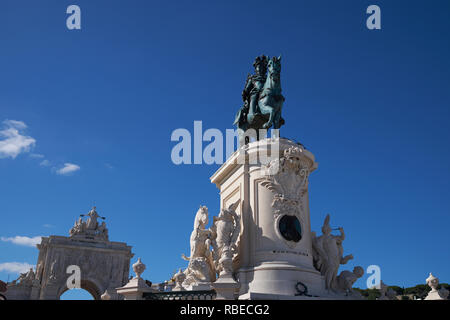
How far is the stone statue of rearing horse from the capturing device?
1806cm

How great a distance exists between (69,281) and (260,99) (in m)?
43.2

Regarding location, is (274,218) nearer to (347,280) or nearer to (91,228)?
(347,280)

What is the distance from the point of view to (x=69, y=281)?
52156 mm

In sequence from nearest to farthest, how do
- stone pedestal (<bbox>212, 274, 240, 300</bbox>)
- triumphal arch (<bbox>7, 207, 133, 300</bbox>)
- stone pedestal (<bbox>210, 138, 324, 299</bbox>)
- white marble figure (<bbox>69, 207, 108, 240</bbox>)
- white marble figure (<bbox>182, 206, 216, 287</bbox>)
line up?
stone pedestal (<bbox>212, 274, 240, 300</bbox>)
stone pedestal (<bbox>210, 138, 324, 299</bbox>)
white marble figure (<bbox>182, 206, 216, 287</bbox>)
triumphal arch (<bbox>7, 207, 133, 300</bbox>)
white marble figure (<bbox>69, 207, 108, 240</bbox>)

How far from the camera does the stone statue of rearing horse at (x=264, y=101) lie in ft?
59.3

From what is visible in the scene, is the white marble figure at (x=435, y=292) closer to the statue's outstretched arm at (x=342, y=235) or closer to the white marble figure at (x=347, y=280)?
the white marble figure at (x=347, y=280)

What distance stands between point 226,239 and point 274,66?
7943 mm

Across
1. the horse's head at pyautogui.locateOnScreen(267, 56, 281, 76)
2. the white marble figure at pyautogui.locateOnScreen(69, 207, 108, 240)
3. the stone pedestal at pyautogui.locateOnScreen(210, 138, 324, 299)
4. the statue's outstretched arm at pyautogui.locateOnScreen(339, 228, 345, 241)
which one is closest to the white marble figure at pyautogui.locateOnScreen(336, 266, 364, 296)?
the stone pedestal at pyautogui.locateOnScreen(210, 138, 324, 299)

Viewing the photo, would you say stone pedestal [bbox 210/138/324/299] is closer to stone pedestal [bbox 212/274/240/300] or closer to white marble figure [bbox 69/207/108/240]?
stone pedestal [bbox 212/274/240/300]

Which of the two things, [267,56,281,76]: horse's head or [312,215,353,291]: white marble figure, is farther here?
[267,56,281,76]: horse's head

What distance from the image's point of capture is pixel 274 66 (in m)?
18.4

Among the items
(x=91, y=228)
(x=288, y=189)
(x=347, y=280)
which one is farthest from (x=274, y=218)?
(x=91, y=228)
